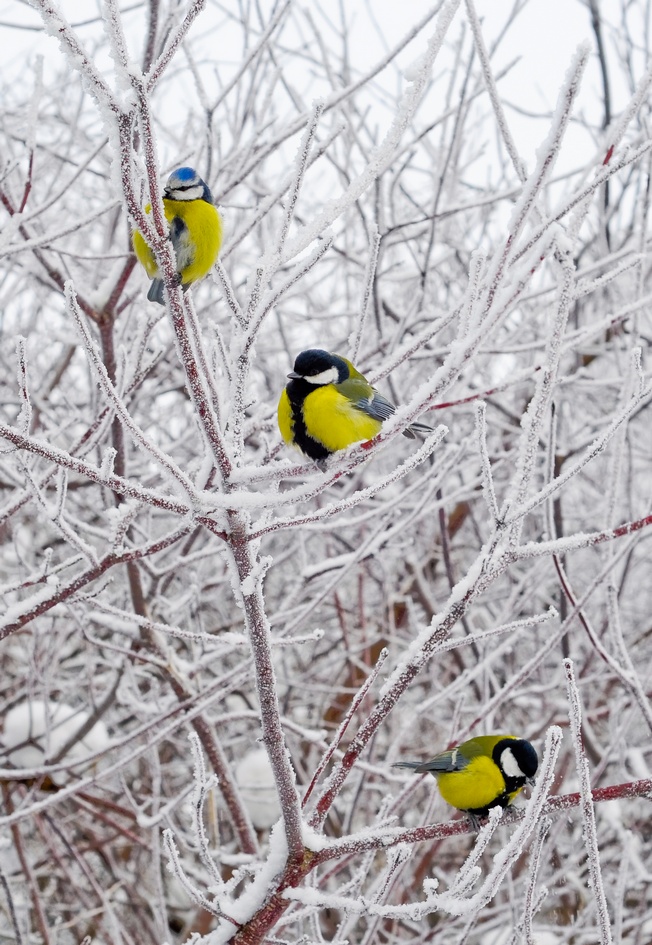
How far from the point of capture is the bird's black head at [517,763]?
7.48 feet

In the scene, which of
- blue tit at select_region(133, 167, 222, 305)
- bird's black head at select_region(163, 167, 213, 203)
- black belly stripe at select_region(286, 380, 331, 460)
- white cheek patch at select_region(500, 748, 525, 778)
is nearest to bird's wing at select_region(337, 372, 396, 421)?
black belly stripe at select_region(286, 380, 331, 460)

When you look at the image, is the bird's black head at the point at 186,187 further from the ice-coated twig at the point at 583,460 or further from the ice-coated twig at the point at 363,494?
the ice-coated twig at the point at 583,460

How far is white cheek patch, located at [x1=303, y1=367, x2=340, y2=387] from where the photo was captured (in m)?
2.13

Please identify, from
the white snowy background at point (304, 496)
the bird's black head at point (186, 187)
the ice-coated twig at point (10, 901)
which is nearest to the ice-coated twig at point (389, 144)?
the white snowy background at point (304, 496)

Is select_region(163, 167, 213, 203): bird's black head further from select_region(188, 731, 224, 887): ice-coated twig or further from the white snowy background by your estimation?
select_region(188, 731, 224, 887): ice-coated twig

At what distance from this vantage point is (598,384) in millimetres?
3727

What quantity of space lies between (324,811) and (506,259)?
114cm

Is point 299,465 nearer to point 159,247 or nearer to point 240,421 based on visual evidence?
point 240,421

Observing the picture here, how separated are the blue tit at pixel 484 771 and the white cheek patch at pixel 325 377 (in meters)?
1.10

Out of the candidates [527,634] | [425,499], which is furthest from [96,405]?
[527,634]

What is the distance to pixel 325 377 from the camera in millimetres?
2168

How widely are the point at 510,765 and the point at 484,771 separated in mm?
78

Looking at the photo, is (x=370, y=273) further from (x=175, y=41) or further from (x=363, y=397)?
(x=175, y=41)

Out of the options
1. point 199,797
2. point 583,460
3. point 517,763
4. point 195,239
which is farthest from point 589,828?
point 195,239
